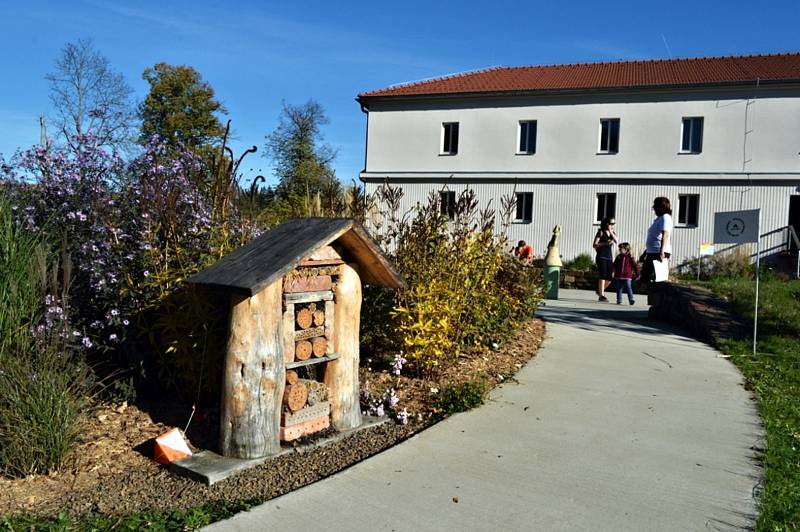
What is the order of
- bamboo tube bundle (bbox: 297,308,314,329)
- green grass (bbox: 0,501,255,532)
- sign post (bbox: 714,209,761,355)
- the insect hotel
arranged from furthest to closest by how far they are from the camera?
sign post (bbox: 714,209,761,355) → bamboo tube bundle (bbox: 297,308,314,329) → the insect hotel → green grass (bbox: 0,501,255,532)

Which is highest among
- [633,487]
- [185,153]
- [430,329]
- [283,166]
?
[283,166]

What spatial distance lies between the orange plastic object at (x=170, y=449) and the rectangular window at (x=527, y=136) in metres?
26.9

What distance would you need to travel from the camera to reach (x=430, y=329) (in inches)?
242

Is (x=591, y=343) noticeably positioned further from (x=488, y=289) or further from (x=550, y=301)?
(x=550, y=301)

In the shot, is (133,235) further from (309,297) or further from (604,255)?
(604,255)

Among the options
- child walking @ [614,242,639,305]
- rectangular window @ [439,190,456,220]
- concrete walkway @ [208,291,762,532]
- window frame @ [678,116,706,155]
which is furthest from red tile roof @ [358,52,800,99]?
concrete walkway @ [208,291,762,532]

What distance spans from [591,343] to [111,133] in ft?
20.3

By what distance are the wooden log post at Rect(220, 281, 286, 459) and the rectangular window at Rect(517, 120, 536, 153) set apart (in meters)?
26.7

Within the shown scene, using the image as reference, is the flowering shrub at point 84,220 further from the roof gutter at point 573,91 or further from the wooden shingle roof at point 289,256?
the roof gutter at point 573,91

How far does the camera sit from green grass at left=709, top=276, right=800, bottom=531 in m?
3.78

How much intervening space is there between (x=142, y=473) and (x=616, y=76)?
29245mm

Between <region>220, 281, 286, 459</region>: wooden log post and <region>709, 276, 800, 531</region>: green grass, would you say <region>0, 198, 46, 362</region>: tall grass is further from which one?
<region>709, 276, 800, 531</region>: green grass

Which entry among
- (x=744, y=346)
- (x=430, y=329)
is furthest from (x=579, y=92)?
(x=430, y=329)

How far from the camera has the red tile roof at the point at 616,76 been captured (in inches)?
1064
